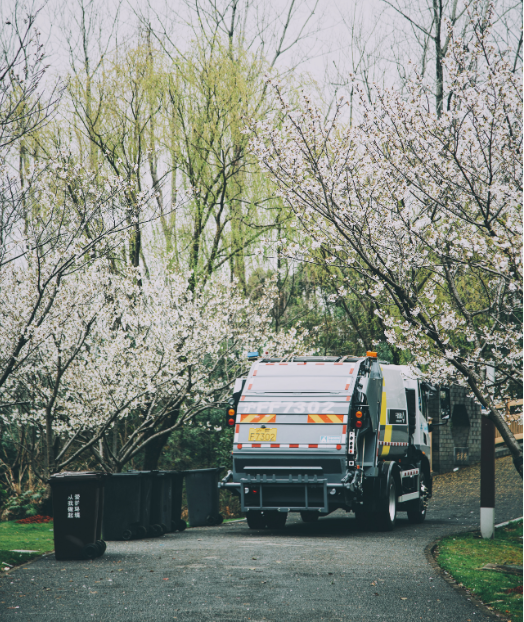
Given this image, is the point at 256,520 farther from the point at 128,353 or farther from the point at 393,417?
the point at 128,353

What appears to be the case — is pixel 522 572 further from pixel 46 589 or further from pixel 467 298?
pixel 467 298

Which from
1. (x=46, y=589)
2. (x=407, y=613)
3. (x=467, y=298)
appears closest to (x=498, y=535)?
(x=467, y=298)

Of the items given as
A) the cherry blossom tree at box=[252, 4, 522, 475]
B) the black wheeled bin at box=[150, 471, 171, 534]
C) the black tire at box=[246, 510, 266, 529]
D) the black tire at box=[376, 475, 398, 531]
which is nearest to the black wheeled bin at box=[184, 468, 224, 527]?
the black tire at box=[246, 510, 266, 529]

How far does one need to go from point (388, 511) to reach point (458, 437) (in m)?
14.6

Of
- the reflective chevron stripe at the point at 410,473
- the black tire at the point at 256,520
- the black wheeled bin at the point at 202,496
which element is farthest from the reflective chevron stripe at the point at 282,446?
the reflective chevron stripe at the point at 410,473

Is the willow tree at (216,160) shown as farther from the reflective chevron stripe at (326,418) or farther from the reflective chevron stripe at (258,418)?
the reflective chevron stripe at (326,418)

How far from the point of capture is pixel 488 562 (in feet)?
32.7

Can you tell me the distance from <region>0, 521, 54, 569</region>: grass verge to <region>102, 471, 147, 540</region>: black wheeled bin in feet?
3.21

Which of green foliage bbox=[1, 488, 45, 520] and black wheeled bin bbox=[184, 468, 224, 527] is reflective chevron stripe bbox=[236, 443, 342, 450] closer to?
black wheeled bin bbox=[184, 468, 224, 527]

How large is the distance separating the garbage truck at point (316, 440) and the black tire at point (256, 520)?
0.06ft

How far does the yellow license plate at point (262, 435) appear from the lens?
12.7 metres

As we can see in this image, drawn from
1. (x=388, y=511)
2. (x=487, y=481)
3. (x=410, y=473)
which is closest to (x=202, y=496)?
(x=388, y=511)

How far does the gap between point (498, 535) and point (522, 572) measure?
11.9 feet

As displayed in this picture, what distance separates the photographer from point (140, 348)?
16156 millimetres
